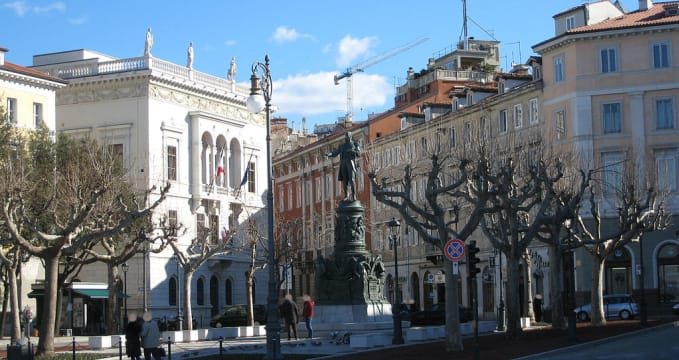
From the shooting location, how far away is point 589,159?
2339 inches

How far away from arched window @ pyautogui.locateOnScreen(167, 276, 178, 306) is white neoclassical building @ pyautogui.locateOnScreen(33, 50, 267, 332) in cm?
6

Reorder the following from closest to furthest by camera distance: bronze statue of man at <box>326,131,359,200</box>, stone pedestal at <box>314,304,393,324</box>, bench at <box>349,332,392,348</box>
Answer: bench at <box>349,332,392,348</box>, stone pedestal at <box>314,304,393,324</box>, bronze statue of man at <box>326,131,359,200</box>

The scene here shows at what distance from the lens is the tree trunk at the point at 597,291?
151 ft

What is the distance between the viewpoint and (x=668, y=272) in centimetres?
6319

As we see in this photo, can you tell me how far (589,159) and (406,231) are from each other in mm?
26472

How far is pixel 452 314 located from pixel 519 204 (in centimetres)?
869

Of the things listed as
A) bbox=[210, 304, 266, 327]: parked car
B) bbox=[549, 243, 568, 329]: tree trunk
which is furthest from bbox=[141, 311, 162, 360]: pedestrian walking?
bbox=[210, 304, 266, 327]: parked car

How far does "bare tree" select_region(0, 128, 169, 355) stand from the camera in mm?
35500

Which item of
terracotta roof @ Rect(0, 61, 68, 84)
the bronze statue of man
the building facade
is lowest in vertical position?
the bronze statue of man

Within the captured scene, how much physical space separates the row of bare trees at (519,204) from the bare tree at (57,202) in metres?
9.60

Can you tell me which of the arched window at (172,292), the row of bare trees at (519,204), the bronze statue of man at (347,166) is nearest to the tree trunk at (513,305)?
the row of bare trees at (519,204)

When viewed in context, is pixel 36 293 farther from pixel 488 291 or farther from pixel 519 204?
pixel 519 204

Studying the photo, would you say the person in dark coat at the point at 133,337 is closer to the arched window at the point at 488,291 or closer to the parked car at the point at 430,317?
the parked car at the point at 430,317

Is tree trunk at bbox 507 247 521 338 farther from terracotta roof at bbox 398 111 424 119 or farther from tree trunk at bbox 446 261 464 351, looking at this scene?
terracotta roof at bbox 398 111 424 119
